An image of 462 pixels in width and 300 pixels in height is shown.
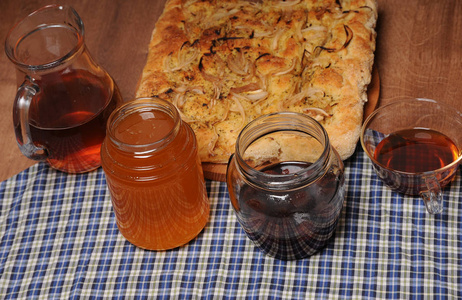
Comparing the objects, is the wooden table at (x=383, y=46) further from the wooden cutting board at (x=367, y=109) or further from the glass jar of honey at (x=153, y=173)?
the glass jar of honey at (x=153, y=173)

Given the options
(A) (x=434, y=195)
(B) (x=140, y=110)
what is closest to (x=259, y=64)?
(B) (x=140, y=110)

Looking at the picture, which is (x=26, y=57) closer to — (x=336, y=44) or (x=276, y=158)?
(x=276, y=158)

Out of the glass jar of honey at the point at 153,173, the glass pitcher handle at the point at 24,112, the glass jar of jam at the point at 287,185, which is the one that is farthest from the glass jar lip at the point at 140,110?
the glass pitcher handle at the point at 24,112

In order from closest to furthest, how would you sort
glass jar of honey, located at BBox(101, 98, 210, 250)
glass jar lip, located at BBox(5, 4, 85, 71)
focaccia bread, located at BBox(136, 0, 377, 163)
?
glass jar of honey, located at BBox(101, 98, 210, 250)
glass jar lip, located at BBox(5, 4, 85, 71)
focaccia bread, located at BBox(136, 0, 377, 163)

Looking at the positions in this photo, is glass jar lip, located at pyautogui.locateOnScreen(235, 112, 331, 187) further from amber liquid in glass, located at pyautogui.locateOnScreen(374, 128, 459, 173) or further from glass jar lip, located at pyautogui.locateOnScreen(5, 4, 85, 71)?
glass jar lip, located at pyautogui.locateOnScreen(5, 4, 85, 71)

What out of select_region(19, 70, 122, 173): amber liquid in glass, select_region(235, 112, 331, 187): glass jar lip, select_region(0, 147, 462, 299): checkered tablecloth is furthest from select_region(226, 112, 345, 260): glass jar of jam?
select_region(19, 70, 122, 173): amber liquid in glass

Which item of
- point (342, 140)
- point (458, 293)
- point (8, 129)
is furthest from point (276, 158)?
point (8, 129)
